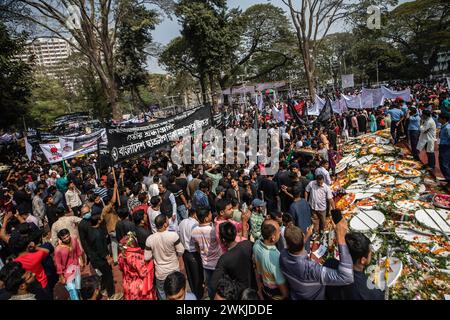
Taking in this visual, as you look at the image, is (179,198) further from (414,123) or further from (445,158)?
(414,123)

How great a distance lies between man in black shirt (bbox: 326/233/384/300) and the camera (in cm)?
237

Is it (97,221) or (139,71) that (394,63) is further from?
(97,221)

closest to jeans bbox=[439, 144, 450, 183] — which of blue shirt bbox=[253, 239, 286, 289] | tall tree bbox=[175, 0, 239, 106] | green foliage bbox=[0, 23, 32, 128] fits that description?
blue shirt bbox=[253, 239, 286, 289]

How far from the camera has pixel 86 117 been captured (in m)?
29.9

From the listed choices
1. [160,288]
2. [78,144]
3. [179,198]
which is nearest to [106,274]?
[160,288]

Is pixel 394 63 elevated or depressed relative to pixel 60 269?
elevated

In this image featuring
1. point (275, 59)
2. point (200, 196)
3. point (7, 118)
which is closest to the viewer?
point (200, 196)

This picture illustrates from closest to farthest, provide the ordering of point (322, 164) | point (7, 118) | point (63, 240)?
1. point (63, 240)
2. point (322, 164)
3. point (7, 118)

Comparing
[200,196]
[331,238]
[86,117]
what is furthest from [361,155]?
[86,117]

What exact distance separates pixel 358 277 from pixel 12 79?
1815 cm

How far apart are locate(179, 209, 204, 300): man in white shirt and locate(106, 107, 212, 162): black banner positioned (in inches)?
116

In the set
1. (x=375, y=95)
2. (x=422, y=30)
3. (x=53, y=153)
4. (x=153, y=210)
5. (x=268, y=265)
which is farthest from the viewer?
(x=422, y=30)

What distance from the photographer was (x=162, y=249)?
359 centimetres

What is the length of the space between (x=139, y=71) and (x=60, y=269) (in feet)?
108
